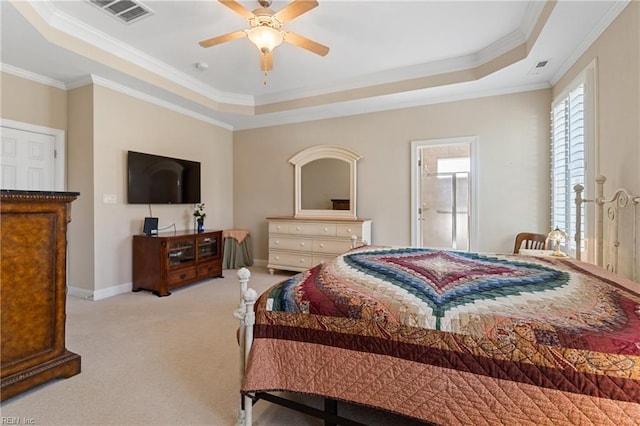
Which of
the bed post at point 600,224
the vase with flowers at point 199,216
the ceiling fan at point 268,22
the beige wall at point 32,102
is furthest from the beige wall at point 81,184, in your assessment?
the bed post at point 600,224

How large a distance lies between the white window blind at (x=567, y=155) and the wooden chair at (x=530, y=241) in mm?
246

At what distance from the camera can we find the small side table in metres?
5.24

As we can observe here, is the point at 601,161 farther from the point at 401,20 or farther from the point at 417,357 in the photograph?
the point at 417,357

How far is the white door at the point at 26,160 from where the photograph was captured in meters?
3.34

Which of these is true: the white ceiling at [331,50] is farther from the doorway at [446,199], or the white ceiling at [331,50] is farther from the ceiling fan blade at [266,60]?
the doorway at [446,199]

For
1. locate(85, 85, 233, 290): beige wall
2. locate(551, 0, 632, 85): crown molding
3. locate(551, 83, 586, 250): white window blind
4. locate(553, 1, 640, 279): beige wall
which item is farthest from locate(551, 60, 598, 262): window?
locate(85, 85, 233, 290): beige wall

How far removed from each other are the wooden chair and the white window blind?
246 mm

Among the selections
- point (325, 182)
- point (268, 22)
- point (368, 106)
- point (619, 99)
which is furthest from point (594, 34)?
point (325, 182)

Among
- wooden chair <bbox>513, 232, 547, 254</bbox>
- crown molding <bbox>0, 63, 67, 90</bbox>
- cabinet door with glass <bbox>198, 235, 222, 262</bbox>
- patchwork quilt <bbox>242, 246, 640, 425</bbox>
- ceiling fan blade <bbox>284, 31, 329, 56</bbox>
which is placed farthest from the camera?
cabinet door with glass <bbox>198, 235, 222, 262</bbox>

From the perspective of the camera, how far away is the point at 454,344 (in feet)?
3.82

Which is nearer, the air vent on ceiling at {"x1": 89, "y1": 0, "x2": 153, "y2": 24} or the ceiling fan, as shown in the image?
the ceiling fan

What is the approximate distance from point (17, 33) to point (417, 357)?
411cm

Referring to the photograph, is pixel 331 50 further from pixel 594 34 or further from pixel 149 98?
pixel 149 98

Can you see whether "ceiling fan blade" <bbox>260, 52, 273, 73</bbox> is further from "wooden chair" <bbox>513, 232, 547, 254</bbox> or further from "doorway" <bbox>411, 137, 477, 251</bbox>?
"wooden chair" <bbox>513, 232, 547, 254</bbox>
